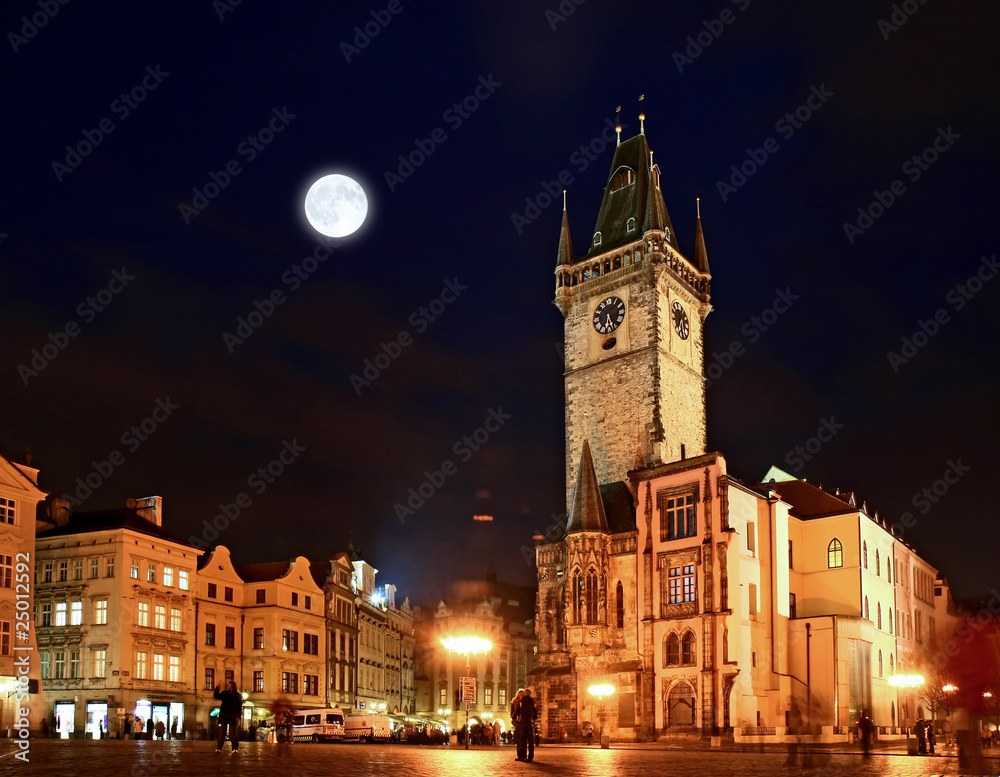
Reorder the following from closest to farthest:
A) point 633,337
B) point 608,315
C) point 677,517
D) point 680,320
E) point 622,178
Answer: point 677,517 < point 633,337 < point 608,315 < point 680,320 < point 622,178

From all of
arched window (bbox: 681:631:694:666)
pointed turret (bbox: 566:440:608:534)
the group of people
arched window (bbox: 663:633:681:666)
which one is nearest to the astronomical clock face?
pointed turret (bbox: 566:440:608:534)

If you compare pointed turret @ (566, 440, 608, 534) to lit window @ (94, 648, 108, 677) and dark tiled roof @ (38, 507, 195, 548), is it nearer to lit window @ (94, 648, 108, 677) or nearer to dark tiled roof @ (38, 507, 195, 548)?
dark tiled roof @ (38, 507, 195, 548)

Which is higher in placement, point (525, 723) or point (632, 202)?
point (632, 202)

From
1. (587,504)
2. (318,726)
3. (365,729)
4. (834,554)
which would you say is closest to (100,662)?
(318,726)

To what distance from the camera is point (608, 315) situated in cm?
7238

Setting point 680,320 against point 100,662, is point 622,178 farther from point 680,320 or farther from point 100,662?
point 100,662

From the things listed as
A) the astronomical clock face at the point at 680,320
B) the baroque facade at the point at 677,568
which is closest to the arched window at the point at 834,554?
the baroque facade at the point at 677,568

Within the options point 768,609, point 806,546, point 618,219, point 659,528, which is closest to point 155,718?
point 659,528

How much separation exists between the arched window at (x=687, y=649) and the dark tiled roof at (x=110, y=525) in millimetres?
27805

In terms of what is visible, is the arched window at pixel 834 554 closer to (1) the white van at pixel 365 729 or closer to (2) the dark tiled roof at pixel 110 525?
(1) the white van at pixel 365 729

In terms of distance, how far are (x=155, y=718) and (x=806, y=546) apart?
3689 cm

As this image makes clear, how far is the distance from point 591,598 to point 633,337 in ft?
58.9

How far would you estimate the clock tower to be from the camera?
225ft

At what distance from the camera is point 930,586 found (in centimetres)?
8169
